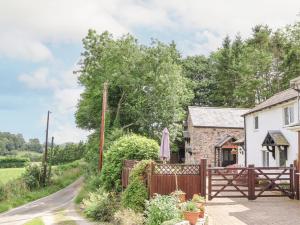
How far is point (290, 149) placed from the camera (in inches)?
890

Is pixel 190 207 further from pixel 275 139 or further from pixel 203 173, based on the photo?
pixel 275 139

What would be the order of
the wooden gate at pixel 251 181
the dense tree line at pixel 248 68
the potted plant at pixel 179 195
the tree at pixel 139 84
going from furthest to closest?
the dense tree line at pixel 248 68
the tree at pixel 139 84
the wooden gate at pixel 251 181
the potted plant at pixel 179 195

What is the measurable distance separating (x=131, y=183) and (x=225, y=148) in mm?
28225

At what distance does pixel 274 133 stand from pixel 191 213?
14658 mm

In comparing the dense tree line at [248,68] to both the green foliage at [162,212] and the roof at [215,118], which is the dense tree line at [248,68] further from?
the green foliage at [162,212]

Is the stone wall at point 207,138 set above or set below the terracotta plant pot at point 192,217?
above

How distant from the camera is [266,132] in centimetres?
2611

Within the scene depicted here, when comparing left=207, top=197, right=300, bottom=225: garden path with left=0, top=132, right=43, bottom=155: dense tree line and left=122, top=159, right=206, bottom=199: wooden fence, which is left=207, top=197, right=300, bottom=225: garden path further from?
left=0, top=132, right=43, bottom=155: dense tree line

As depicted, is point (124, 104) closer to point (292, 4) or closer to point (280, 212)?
point (292, 4)

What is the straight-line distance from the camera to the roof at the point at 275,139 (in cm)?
2294

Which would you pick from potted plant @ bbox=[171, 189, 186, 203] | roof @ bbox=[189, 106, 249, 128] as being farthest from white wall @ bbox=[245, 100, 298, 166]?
roof @ bbox=[189, 106, 249, 128]

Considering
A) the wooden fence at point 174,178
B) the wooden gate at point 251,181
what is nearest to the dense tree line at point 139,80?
the wooden gate at point 251,181

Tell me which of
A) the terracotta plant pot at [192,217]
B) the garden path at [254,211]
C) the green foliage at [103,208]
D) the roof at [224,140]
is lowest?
the green foliage at [103,208]

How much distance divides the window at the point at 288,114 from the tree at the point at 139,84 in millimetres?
17125
